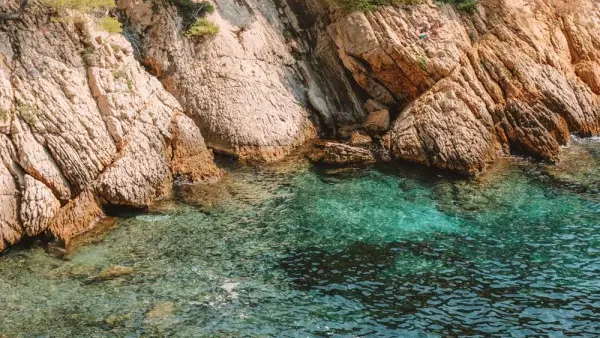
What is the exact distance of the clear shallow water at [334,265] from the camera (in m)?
13.8

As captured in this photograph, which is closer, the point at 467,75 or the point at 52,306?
the point at 52,306

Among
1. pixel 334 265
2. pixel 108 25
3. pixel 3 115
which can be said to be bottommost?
pixel 334 265

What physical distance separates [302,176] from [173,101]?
649 cm

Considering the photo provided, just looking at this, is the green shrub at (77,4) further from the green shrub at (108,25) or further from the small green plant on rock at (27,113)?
the small green plant on rock at (27,113)

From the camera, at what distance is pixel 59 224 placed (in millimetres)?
18234

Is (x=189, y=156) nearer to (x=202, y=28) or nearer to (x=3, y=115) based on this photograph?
(x=3, y=115)

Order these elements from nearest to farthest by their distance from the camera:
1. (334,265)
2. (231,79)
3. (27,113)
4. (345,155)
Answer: (334,265) → (27,113) → (345,155) → (231,79)

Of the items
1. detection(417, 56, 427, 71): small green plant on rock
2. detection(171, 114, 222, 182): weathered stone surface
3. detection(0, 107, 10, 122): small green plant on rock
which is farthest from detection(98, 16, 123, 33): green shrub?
detection(417, 56, 427, 71): small green plant on rock

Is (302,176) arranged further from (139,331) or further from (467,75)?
(139,331)

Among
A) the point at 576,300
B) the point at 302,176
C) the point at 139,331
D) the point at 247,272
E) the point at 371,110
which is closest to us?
the point at 139,331

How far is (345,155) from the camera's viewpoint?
24.7m

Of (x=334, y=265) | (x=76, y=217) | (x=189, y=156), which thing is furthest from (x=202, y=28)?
(x=334, y=265)

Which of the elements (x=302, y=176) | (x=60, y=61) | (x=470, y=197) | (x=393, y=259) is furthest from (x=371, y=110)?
(x=60, y=61)

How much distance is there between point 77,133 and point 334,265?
1048 centimetres
